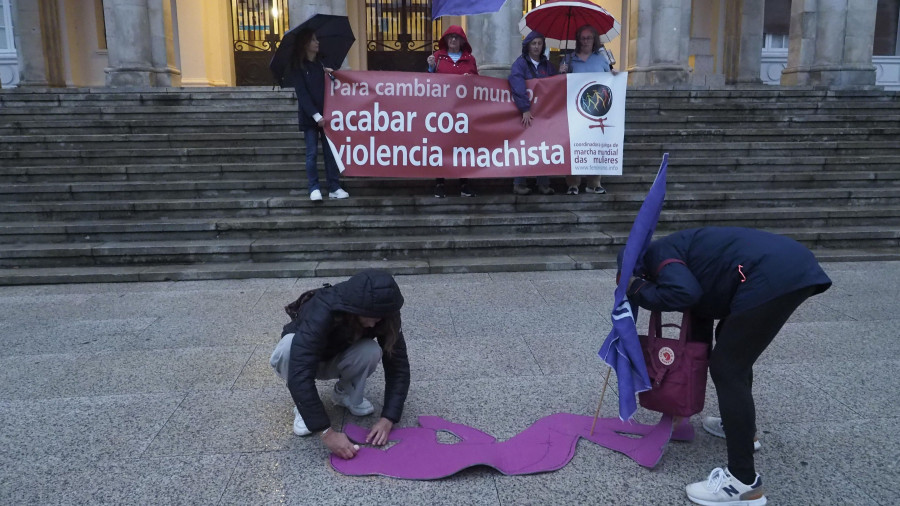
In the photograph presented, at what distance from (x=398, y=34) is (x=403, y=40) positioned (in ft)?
0.63

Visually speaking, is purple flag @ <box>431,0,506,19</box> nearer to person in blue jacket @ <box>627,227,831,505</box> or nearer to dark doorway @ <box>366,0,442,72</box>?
person in blue jacket @ <box>627,227,831,505</box>

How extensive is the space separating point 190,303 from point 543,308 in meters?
3.26

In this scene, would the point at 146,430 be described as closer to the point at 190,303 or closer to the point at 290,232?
the point at 190,303

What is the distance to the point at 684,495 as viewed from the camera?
295 centimetres

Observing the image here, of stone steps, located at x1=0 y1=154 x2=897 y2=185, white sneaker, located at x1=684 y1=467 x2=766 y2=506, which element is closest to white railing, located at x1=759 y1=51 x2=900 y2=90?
stone steps, located at x1=0 y1=154 x2=897 y2=185

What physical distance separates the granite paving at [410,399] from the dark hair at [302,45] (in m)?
3.01

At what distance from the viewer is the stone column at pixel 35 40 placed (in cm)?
1468

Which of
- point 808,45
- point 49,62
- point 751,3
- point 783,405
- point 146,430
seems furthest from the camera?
point 751,3

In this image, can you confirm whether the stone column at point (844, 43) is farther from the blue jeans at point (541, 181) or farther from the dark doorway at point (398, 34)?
the blue jeans at point (541, 181)

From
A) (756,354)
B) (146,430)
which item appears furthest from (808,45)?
(146,430)

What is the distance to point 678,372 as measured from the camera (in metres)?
3.00

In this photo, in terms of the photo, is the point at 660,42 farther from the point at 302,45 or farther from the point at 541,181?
the point at 302,45

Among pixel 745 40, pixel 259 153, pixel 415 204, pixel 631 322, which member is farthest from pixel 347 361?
pixel 745 40

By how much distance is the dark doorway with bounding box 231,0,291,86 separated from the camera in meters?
15.5
